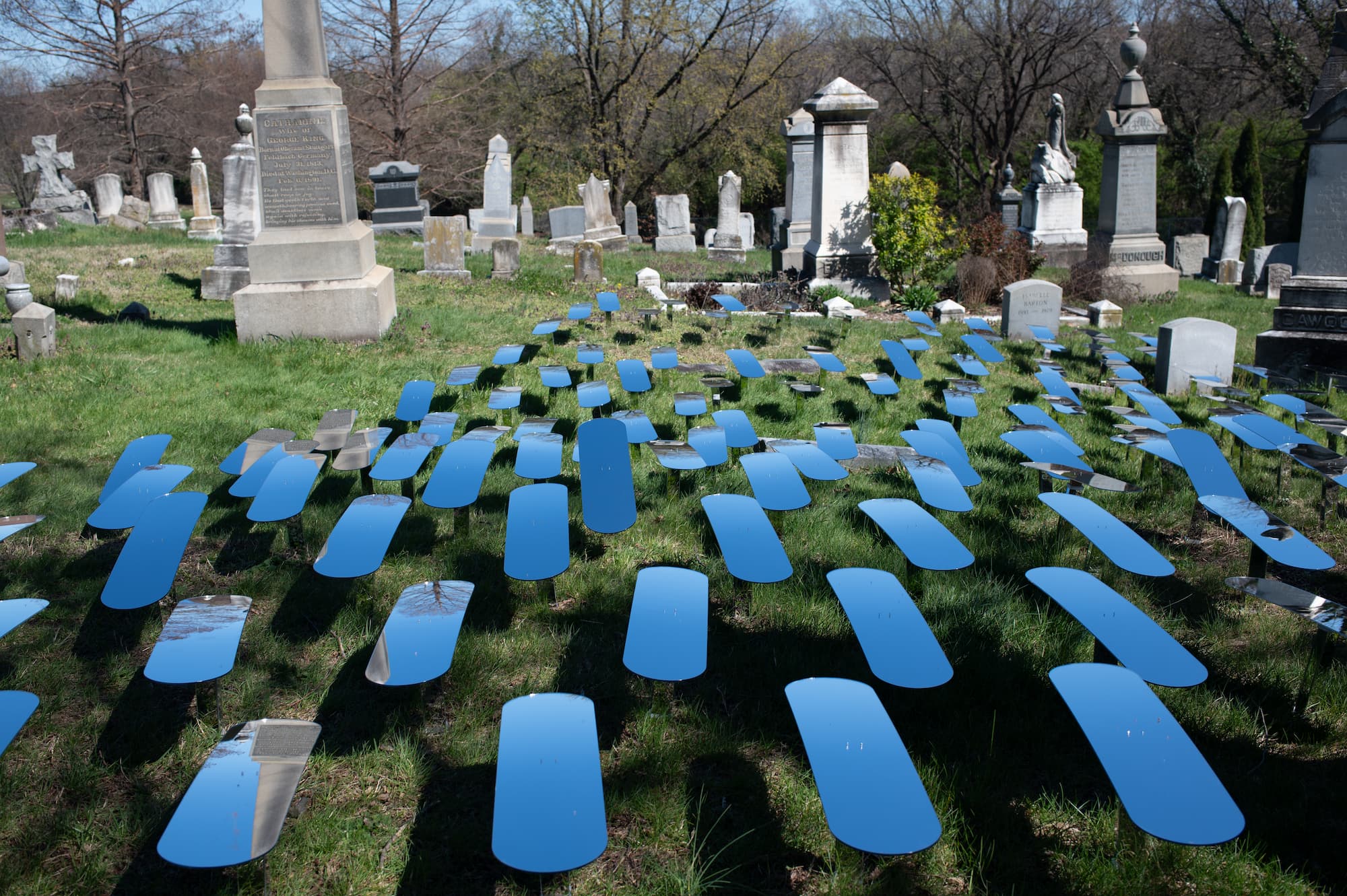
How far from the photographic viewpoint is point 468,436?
4484mm

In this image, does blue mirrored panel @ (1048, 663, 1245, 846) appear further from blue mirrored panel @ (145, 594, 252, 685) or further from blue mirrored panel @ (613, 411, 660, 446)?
blue mirrored panel @ (613, 411, 660, 446)

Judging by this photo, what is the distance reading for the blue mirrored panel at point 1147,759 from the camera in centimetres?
202

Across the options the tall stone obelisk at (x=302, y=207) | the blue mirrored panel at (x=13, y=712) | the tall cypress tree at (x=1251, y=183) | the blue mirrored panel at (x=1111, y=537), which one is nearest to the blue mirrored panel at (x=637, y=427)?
the blue mirrored panel at (x=1111, y=537)

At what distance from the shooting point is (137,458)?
4.24 m

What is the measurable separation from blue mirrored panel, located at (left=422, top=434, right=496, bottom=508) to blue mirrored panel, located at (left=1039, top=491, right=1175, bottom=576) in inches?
93.3

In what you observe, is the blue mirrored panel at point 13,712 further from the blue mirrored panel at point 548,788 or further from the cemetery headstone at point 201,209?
the cemetery headstone at point 201,209

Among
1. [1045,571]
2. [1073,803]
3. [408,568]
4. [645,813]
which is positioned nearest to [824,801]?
[645,813]

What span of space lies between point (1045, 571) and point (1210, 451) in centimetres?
183

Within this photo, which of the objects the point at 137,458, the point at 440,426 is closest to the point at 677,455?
the point at 440,426

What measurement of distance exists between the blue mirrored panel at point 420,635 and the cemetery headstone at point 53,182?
25386 mm

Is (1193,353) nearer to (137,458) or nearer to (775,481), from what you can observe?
(775,481)

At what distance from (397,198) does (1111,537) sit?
69.1ft

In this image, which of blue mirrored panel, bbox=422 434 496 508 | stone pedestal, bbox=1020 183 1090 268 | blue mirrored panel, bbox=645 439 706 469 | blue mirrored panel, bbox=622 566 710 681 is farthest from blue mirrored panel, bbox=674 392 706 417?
stone pedestal, bbox=1020 183 1090 268

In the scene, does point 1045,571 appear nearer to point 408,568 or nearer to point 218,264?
→ point 408,568
